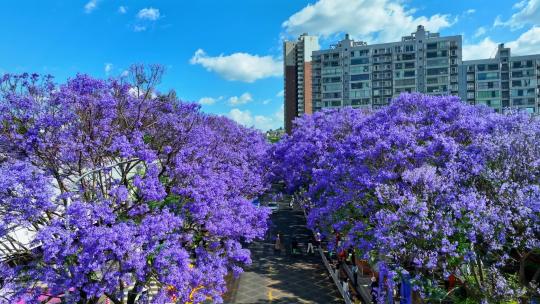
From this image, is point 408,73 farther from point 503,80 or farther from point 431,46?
point 503,80

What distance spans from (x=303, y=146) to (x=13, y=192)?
1767 centimetres

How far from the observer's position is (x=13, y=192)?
1089 cm

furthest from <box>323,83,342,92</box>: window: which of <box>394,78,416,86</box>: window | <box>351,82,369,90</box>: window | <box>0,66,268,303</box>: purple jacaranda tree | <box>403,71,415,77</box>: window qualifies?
<box>0,66,268,303</box>: purple jacaranda tree

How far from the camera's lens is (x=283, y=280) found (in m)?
23.8

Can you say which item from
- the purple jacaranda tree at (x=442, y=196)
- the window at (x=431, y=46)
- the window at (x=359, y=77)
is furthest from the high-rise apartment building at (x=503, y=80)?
the purple jacaranda tree at (x=442, y=196)

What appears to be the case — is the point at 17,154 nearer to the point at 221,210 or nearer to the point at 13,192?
the point at 13,192

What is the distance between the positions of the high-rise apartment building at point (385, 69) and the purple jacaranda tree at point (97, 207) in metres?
63.9

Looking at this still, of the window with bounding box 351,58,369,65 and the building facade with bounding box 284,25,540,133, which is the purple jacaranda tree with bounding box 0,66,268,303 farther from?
the window with bounding box 351,58,369,65

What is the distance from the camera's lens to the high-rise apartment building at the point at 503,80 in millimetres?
75938

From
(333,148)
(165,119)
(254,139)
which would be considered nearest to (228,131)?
(254,139)

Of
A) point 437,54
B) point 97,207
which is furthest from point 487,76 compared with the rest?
point 97,207

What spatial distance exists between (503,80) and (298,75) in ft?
240

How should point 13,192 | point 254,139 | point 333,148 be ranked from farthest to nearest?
point 254,139 < point 333,148 < point 13,192

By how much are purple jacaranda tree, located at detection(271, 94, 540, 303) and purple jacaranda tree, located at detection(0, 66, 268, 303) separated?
5482 millimetres
